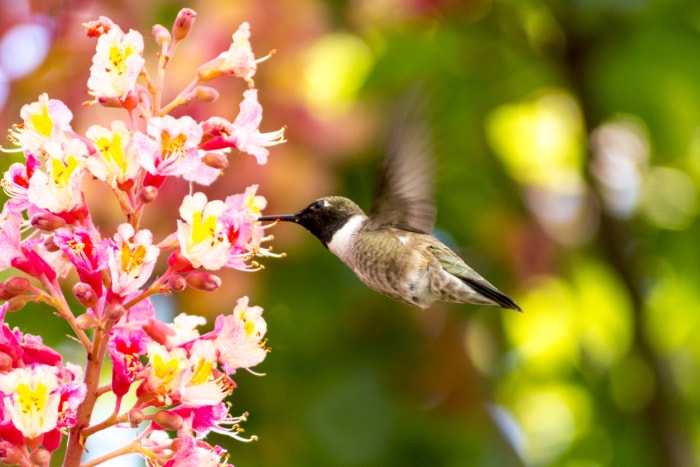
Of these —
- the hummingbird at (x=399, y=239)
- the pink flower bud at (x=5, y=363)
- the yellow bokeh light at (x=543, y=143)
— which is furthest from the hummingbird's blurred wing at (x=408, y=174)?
the yellow bokeh light at (x=543, y=143)

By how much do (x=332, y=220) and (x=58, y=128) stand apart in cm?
107

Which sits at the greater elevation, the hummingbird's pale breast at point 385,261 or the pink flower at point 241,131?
the pink flower at point 241,131

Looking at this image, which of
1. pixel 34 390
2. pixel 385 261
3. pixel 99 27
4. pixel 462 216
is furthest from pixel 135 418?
pixel 462 216

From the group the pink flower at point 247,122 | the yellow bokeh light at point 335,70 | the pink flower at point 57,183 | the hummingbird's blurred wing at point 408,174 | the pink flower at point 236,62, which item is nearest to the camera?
the pink flower at point 57,183

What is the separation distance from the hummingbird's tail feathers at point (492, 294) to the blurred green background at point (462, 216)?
108cm

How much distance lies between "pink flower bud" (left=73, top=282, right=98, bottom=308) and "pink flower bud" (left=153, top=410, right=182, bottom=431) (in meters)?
0.23

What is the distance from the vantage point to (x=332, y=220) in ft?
9.45

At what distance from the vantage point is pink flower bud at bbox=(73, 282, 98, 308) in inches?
71.5

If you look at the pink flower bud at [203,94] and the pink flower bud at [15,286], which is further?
the pink flower bud at [203,94]

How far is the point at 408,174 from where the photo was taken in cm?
280

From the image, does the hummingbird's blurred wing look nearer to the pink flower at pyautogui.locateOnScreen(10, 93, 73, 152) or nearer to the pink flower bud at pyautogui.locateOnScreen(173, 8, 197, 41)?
the pink flower bud at pyautogui.locateOnScreen(173, 8, 197, 41)

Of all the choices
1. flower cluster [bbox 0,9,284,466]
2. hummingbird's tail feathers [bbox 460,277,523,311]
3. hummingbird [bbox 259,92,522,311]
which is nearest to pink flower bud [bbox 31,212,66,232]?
flower cluster [bbox 0,9,284,466]

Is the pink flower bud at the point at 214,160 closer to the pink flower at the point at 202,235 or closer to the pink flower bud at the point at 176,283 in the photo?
the pink flower at the point at 202,235

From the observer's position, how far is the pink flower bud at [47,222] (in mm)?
1864
